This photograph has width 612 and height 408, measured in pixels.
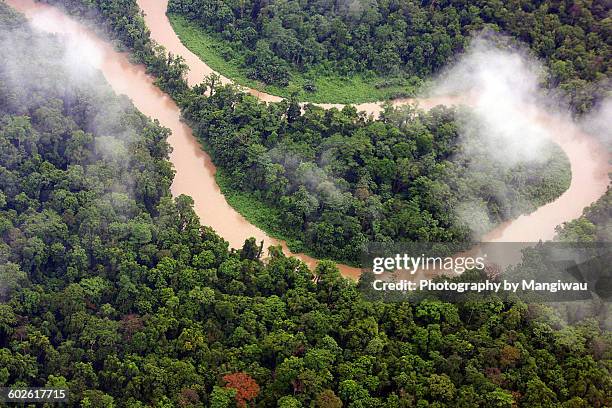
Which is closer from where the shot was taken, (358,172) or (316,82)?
(358,172)

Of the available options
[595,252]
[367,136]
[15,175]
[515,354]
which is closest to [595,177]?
[595,252]

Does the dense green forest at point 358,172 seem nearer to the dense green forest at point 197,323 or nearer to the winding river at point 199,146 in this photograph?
the winding river at point 199,146

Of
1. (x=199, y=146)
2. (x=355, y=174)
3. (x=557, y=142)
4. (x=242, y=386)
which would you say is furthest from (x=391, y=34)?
(x=242, y=386)

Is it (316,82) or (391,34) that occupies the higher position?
(391,34)

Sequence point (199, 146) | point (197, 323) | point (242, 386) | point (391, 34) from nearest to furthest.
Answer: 1. point (242, 386)
2. point (197, 323)
3. point (199, 146)
4. point (391, 34)

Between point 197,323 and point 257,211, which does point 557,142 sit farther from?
point 197,323

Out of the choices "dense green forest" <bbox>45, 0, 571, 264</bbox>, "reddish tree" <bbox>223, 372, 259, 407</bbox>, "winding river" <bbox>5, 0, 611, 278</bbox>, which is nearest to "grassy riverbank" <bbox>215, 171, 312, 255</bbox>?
"dense green forest" <bbox>45, 0, 571, 264</bbox>
